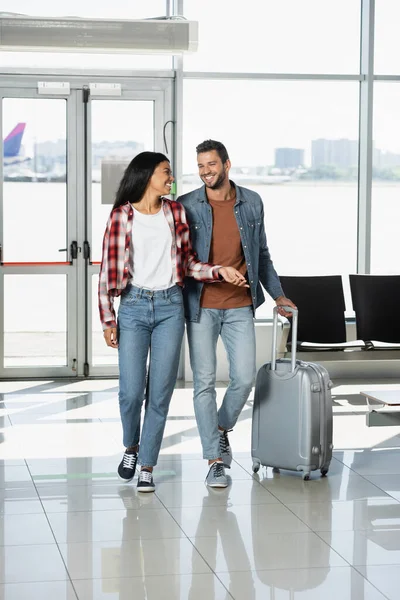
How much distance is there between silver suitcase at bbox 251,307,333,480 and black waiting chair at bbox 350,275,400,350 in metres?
2.67

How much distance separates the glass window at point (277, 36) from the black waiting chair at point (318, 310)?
76.9 inches

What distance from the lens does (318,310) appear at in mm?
7367

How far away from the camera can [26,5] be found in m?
7.93

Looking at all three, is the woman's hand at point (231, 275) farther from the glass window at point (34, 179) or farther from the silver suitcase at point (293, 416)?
the glass window at point (34, 179)

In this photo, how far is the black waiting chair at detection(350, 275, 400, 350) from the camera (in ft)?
24.3

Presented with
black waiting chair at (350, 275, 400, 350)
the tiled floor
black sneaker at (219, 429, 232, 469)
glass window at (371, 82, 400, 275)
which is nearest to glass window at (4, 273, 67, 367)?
the tiled floor

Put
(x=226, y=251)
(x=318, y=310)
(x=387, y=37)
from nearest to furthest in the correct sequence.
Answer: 1. (x=226, y=251)
2. (x=318, y=310)
3. (x=387, y=37)

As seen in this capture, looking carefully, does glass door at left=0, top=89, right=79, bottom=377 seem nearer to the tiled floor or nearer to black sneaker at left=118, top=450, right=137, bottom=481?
the tiled floor

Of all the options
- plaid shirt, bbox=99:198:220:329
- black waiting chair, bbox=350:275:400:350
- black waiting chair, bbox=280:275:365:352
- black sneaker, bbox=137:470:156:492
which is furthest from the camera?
black waiting chair, bbox=350:275:400:350

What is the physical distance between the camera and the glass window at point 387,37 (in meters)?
8.27

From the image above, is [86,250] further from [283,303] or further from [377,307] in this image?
[283,303]

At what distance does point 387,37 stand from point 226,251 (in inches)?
173

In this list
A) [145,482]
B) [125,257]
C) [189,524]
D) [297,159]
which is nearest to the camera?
[189,524]

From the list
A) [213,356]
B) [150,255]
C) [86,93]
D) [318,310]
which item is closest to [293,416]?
[213,356]
